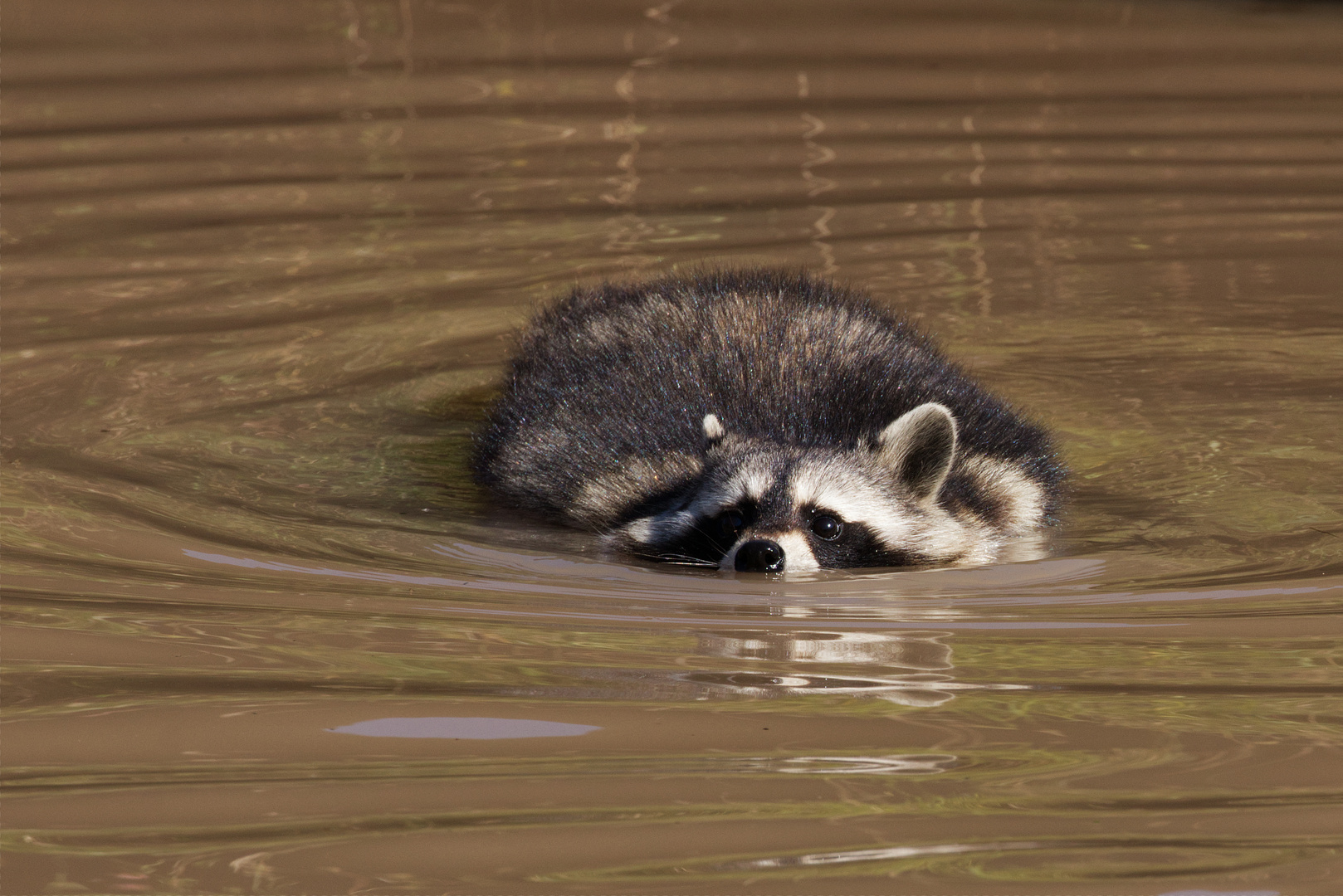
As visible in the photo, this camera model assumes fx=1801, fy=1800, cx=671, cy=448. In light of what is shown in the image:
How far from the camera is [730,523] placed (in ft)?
20.8

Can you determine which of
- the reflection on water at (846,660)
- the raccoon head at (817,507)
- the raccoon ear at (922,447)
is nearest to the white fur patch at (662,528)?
the raccoon head at (817,507)

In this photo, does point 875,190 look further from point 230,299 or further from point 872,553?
point 872,553

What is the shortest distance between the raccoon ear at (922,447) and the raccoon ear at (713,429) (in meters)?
0.58

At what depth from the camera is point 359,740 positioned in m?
4.49

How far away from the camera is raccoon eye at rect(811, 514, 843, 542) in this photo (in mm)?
6293

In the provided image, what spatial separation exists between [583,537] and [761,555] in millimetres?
1007

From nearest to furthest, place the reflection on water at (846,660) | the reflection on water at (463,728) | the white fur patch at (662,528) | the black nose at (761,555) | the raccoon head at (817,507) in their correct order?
the reflection on water at (463,728) < the reflection on water at (846,660) < the black nose at (761,555) < the raccoon head at (817,507) < the white fur patch at (662,528)

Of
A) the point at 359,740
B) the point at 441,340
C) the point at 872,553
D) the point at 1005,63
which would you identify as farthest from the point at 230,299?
the point at 1005,63

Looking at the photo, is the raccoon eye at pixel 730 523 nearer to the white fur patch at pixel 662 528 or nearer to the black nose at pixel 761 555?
the white fur patch at pixel 662 528

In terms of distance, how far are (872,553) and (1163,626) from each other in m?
1.28

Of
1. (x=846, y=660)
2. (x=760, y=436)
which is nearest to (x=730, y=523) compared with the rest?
(x=760, y=436)

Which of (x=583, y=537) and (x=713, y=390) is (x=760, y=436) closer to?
(x=713, y=390)

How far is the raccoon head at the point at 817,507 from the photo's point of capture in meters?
6.25

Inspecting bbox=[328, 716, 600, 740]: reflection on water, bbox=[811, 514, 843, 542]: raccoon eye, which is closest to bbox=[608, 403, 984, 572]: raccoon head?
bbox=[811, 514, 843, 542]: raccoon eye
